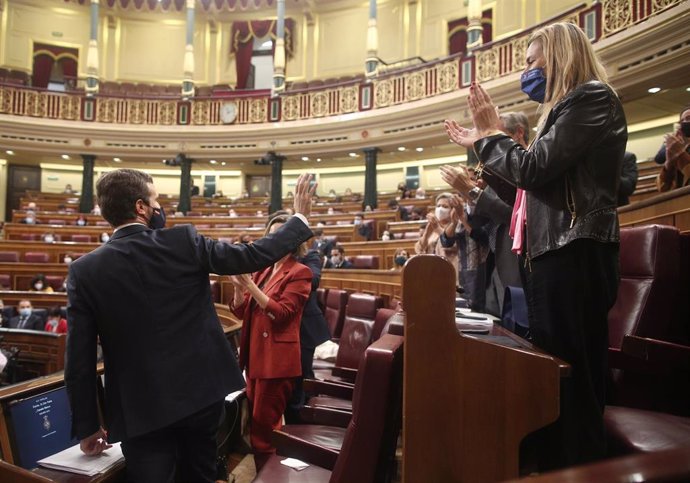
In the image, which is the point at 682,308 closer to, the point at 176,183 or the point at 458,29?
the point at 458,29

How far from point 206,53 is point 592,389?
1460cm

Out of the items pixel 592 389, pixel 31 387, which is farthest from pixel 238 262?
pixel 592 389

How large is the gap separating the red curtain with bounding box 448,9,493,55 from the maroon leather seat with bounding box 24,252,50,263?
964cm

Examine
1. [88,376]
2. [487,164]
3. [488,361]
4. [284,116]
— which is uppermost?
[284,116]

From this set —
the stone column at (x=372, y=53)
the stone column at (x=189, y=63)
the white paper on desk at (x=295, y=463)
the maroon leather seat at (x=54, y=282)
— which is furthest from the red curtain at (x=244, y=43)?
the white paper on desk at (x=295, y=463)

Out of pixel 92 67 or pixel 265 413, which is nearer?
pixel 265 413


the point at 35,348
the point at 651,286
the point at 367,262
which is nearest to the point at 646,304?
the point at 651,286

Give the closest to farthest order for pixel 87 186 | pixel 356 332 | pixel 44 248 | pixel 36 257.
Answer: pixel 356 332 → pixel 36 257 → pixel 44 248 → pixel 87 186

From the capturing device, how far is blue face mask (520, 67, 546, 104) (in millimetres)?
1119

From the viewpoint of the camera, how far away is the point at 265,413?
1.78m

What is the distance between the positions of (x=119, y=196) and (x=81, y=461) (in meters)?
0.81

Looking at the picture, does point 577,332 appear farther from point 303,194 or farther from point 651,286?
point 303,194

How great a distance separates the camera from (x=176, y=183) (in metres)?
13.7

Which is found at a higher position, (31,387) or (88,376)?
(88,376)
